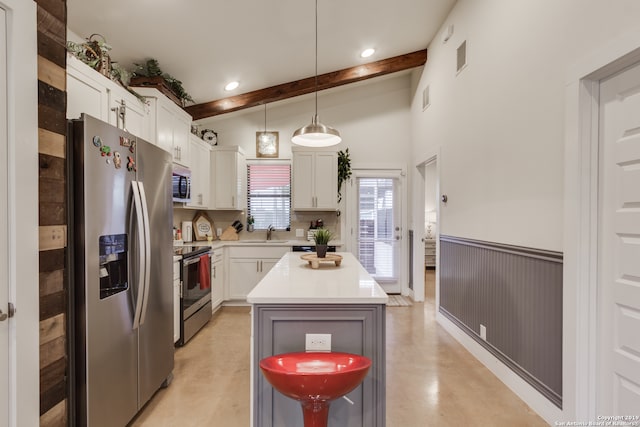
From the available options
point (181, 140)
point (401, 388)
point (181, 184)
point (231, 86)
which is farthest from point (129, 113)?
point (401, 388)

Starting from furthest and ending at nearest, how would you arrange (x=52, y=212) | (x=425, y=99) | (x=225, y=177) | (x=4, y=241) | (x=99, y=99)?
(x=225, y=177) < (x=425, y=99) < (x=99, y=99) < (x=52, y=212) < (x=4, y=241)

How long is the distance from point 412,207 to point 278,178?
2181mm

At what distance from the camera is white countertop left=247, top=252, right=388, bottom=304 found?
5.24 ft

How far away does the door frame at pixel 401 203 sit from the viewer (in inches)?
209

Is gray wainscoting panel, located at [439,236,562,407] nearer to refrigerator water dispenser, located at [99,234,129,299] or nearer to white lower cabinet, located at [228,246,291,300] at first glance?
white lower cabinet, located at [228,246,291,300]

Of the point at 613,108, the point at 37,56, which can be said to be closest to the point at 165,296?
the point at 37,56

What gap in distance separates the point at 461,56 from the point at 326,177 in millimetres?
2335

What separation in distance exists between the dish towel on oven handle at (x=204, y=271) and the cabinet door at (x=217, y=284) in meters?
0.41

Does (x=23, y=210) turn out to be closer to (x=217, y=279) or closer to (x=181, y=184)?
(x=181, y=184)

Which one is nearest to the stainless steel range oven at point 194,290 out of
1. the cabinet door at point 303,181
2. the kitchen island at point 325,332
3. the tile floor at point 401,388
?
the tile floor at point 401,388

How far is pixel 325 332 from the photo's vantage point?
167 cm

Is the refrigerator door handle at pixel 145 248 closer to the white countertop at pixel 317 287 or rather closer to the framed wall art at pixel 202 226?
the white countertop at pixel 317 287

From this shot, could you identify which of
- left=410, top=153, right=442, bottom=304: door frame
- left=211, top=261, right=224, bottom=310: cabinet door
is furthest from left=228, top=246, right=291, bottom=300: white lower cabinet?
left=410, top=153, right=442, bottom=304: door frame

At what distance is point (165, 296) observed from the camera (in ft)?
7.97
